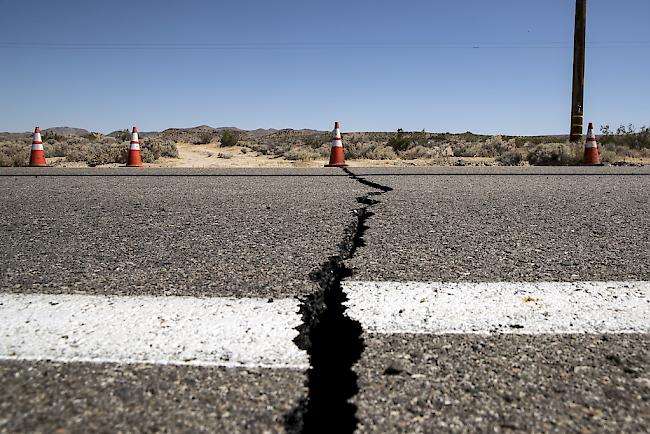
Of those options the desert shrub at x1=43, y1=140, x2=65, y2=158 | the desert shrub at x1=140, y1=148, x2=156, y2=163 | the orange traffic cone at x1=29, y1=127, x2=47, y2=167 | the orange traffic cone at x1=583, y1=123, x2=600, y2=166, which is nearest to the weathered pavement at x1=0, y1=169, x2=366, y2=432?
the orange traffic cone at x1=29, y1=127, x2=47, y2=167

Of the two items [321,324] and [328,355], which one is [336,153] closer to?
[321,324]

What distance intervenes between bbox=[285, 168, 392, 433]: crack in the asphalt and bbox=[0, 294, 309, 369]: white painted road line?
0.05 m

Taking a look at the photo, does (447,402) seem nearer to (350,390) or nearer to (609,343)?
(350,390)

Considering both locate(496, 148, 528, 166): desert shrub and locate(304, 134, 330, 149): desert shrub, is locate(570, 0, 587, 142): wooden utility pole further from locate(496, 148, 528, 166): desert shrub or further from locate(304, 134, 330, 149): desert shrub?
locate(304, 134, 330, 149): desert shrub

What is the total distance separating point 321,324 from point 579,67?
49.4 feet

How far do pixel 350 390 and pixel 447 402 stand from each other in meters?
0.21

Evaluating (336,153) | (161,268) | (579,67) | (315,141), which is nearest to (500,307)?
(161,268)

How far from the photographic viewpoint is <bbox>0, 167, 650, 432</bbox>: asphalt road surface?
1.28 meters

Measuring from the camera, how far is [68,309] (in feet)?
6.35

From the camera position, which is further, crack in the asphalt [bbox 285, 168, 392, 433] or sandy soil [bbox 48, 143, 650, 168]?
sandy soil [bbox 48, 143, 650, 168]

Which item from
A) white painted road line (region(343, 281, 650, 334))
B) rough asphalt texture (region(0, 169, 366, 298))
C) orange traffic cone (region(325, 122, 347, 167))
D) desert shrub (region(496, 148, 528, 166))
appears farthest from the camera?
desert shrub (region(496, 148, 528, 166))

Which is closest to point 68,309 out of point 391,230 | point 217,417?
point 217,417

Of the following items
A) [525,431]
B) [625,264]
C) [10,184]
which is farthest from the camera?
[10,184]

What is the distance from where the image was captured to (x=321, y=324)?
6.07 feet
